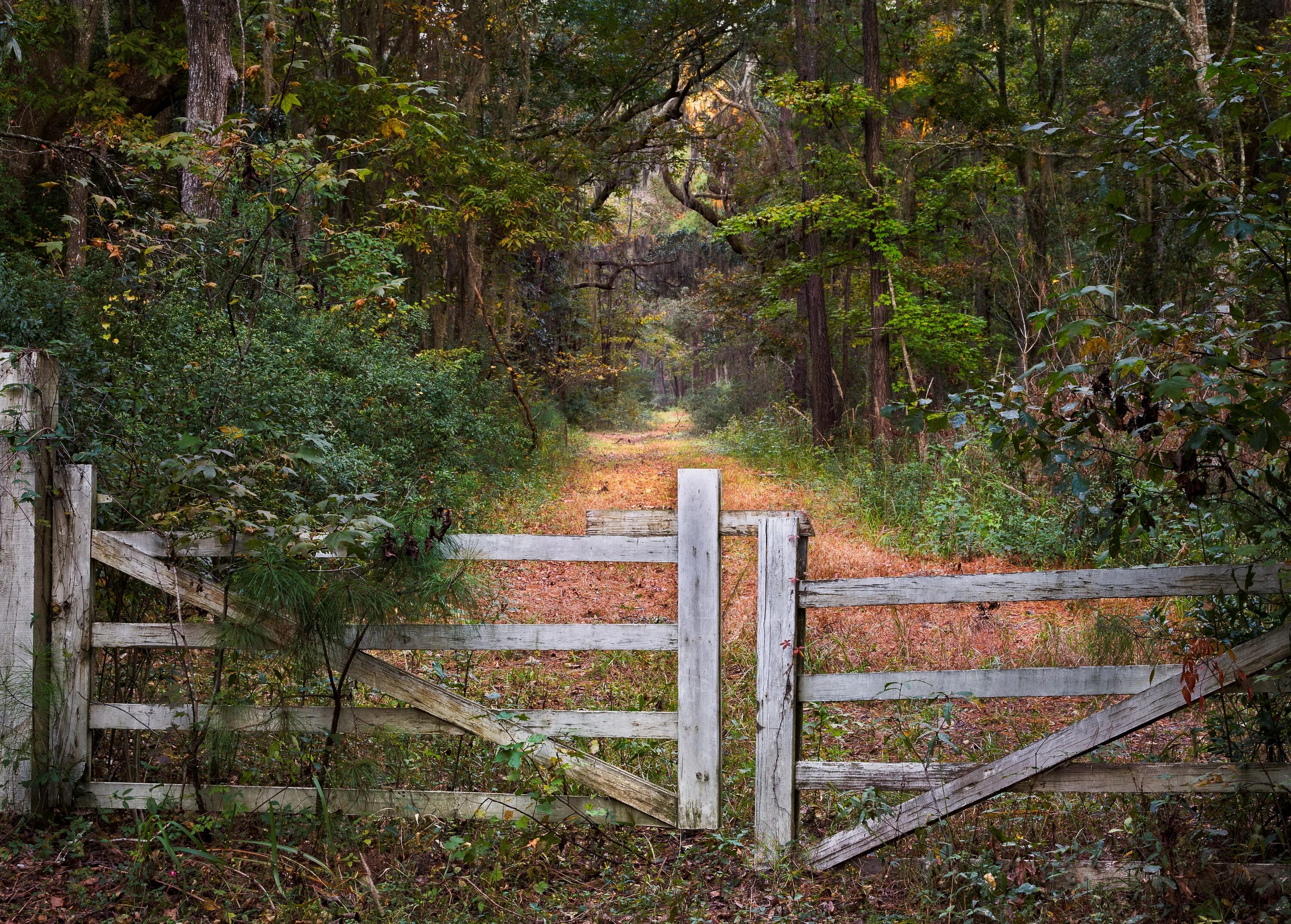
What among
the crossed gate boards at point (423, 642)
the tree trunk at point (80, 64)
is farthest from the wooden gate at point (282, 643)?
the tree trunk at point (80, 64)

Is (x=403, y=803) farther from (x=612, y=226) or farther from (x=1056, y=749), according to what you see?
(x=612, y=226)

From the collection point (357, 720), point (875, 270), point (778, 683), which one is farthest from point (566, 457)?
point (778, 683)

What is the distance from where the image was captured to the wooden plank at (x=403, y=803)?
377 cm

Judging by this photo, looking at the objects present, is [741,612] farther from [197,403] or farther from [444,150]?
[444,150]

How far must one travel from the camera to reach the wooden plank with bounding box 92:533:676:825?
3.75 metres

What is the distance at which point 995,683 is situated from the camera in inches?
137

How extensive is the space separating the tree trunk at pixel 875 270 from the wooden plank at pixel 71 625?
14056mm

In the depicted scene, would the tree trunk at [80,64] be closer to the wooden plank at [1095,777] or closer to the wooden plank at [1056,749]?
the wooden plank at [1095,777]

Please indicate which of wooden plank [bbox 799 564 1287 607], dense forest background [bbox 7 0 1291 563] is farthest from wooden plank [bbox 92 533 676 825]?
wooden plank [bbox 799 564 1287 607]

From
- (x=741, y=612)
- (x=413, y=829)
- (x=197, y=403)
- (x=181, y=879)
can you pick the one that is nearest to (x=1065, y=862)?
(x=413, y=829)

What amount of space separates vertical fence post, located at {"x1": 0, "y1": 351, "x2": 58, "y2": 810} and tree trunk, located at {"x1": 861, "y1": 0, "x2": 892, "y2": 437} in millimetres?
14173

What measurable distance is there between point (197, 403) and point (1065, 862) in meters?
4.95

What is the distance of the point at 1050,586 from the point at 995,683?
417 millimetres

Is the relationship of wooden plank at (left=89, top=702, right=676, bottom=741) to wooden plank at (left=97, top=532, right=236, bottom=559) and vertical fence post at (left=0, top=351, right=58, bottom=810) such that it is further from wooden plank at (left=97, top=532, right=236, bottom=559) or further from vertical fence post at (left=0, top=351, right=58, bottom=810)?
wooden plank at (left=97, top=532, right=236, bottom=559)
